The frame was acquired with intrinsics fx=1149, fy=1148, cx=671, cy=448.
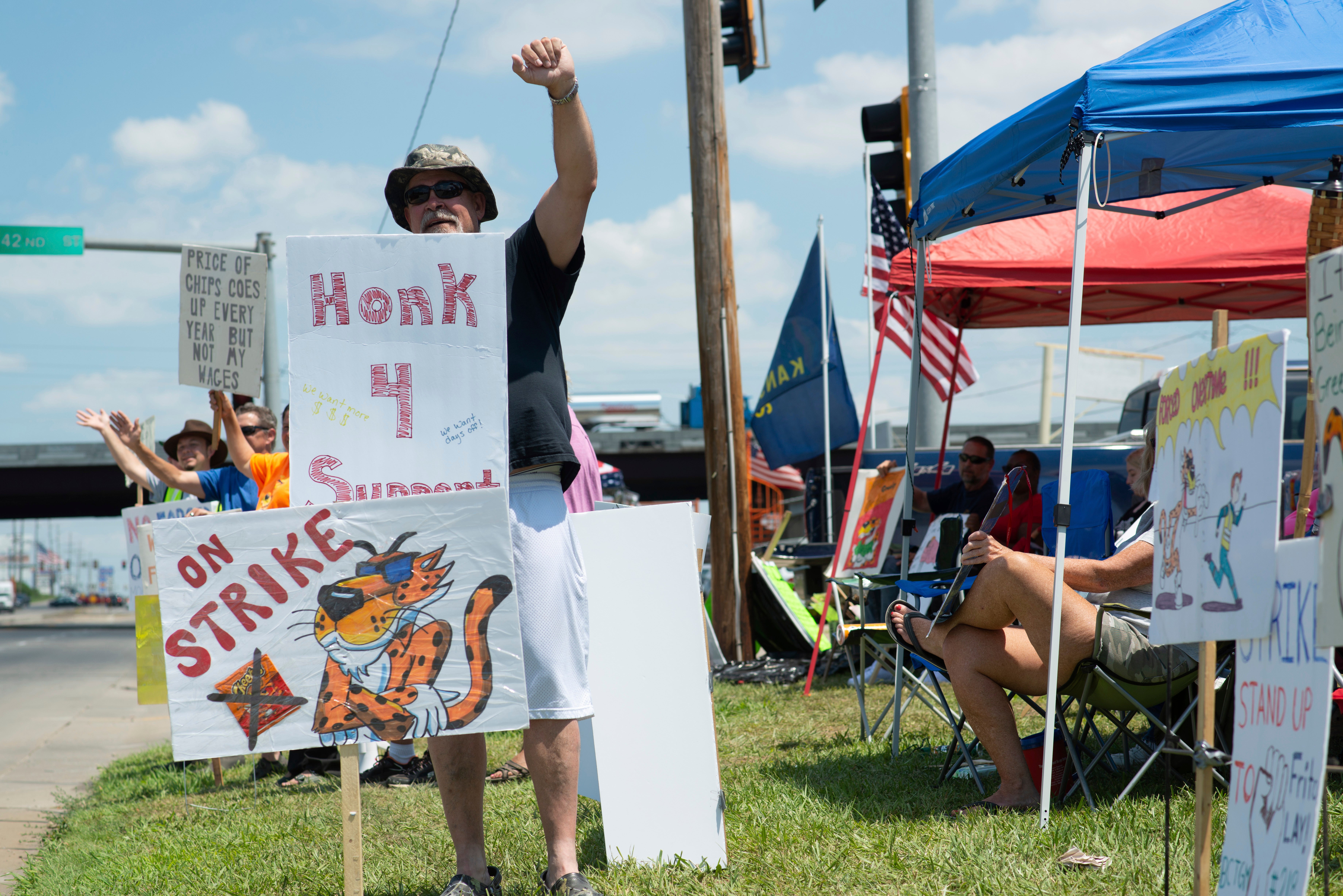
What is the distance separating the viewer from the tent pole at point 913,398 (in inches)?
207

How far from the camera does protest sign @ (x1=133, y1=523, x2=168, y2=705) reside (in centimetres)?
536

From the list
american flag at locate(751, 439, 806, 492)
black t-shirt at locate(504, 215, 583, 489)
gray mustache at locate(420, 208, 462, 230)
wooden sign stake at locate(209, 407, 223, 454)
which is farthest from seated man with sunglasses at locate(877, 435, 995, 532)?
american flag at locate(751, 439, 806, 492)

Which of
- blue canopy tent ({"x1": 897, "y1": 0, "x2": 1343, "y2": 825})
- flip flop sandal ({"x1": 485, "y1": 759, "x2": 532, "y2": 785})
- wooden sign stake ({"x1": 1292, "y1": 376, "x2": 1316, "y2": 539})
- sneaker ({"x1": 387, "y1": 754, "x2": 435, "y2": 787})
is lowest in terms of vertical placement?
sneaker ({"x1": 387, "y1": 754, "x2": 435, "y2": 787})

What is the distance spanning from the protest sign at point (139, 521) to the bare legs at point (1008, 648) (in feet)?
11.2

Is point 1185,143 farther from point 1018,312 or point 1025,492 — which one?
point 1018,312

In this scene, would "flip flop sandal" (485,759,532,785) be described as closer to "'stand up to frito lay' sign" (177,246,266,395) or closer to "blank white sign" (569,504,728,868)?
"blank white sign" (569,504,728,868)

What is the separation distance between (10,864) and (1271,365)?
4.40 metres

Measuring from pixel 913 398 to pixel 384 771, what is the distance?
9.66 feet

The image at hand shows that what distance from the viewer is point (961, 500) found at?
279 inches

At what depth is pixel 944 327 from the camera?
855 cm

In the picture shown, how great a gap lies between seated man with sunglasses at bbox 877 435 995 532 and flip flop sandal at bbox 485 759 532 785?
2798 mm

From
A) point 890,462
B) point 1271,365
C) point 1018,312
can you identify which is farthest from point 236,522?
point 1018,312

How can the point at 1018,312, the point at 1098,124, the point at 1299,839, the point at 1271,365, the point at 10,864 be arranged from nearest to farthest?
the point at 1299,839 < the point at 1271,365 < the point at 1098,124 < the point at 10,864 < the point at 1018,312

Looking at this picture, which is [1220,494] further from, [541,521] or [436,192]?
[436,192]
